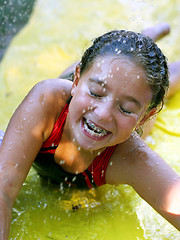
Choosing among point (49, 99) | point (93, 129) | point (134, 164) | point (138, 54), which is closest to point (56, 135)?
point (49, 99)

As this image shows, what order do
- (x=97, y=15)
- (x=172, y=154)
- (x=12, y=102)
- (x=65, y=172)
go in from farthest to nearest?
1. (x=97, y=15)
2. (x=12, y=102)
3. (x=172, y=154)
4. (x=65, y=172)

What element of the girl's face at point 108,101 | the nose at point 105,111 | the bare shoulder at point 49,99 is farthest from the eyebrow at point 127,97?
the bare shoulder at point 49,99

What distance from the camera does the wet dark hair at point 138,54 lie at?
2094 mm

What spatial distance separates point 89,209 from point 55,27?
124 inches

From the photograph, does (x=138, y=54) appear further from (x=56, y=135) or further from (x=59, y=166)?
(x=59, y=166)

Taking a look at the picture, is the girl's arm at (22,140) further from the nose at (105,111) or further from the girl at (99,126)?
the nose at (105,111)

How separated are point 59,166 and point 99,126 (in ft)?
1.90

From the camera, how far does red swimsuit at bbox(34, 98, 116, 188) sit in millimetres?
2457

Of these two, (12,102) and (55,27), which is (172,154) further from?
(55,27)

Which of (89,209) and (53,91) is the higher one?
(53,91)

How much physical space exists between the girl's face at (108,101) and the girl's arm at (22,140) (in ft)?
0.72

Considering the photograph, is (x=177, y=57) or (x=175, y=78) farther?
(x=177, y=57)

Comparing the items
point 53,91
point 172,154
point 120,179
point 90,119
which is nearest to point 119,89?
point 90,119

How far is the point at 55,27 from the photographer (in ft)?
17.0
